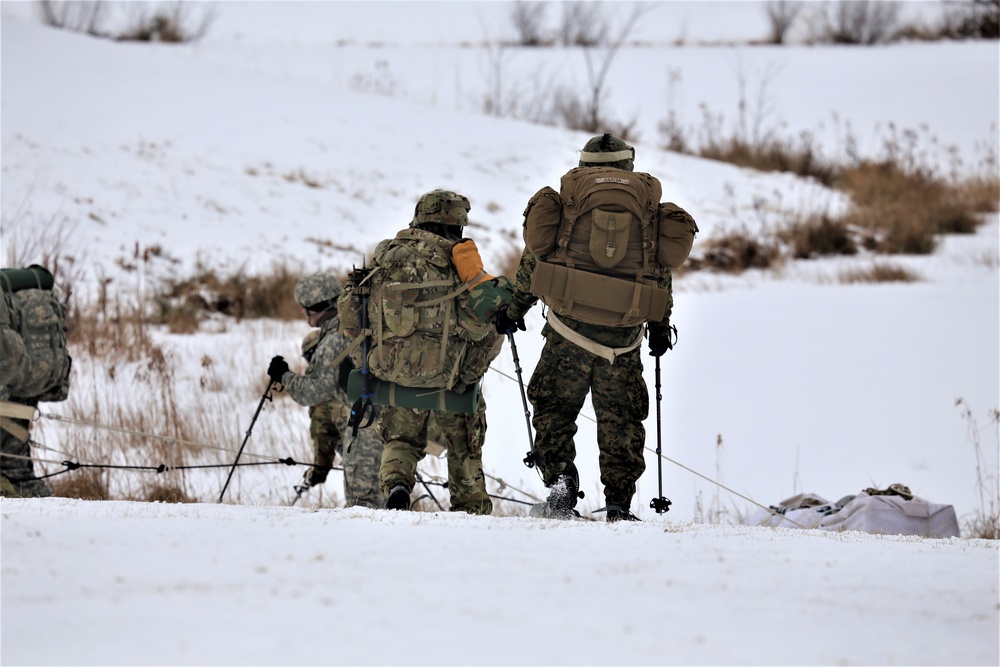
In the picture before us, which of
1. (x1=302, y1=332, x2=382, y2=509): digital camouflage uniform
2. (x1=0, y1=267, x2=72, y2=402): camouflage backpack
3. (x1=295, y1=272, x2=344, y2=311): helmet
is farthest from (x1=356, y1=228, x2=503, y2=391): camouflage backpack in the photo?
(x1=0, y1=267, x2=72, y2=402): camouflage backpack

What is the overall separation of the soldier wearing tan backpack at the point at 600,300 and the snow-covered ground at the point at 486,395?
0.53 metres

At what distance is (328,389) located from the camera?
4.48 m

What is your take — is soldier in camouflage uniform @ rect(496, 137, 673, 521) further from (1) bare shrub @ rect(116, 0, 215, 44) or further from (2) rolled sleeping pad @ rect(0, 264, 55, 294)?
(1) bare shrub @ rect(116, 0, 215, 44)

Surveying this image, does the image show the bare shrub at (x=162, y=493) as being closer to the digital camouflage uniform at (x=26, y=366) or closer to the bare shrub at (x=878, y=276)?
the digital camouflage uniform at (x=26, y=366)

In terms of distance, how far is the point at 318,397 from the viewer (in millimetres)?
4520

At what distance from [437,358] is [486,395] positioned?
385 cm

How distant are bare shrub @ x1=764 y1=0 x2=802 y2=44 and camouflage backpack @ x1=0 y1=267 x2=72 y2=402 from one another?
2550 cm

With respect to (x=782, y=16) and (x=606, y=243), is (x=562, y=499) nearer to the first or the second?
(x=606, y=243)

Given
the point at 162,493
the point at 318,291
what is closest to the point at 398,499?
the point at 318,291

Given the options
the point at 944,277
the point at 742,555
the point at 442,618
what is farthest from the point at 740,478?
the point at 944,277

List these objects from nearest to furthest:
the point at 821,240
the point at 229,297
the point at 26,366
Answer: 1. the point at 26,366
2. the point at 229,297
3. the point at 821,240

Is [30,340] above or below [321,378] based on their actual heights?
above

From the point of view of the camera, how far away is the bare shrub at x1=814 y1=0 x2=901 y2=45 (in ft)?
87.7

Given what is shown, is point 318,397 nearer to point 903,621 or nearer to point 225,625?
point 225,625
